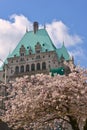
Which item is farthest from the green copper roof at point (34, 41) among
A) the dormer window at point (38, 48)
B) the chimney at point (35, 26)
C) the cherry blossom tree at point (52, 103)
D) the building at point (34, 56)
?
the cherry blossom tree at point (52, 103)

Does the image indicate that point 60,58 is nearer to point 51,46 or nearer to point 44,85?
point 51,46

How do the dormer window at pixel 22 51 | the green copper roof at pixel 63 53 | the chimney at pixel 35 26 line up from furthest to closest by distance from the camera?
the chimney at pixel 35 26, the dormer window at pixel 22 51, the green copper roof at pixel 63 53

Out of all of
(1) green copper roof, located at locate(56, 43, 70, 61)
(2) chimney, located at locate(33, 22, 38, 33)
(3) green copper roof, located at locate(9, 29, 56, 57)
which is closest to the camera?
(1) green copper roof, located at locate(56, 43, 70, 61)

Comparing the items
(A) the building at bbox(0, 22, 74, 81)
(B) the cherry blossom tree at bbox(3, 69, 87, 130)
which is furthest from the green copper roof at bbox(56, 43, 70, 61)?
(B) the cherry blossom tree at bbox(3, 69, 87, 130)

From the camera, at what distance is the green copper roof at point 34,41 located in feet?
290

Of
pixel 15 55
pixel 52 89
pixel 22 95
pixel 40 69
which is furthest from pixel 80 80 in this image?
pixel 15 55

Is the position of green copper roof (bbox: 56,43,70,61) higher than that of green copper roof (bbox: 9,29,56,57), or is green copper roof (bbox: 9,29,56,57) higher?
green copper roof (bbox: 9,29,56,57)

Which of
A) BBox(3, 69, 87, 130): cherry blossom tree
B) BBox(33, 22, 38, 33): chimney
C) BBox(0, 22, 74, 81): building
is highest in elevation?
BBox(33, 22, 38, 33): chimney

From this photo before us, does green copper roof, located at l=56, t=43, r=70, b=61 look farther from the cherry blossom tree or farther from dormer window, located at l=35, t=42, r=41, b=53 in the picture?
the cherry blossom tree

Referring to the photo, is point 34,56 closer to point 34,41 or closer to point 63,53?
point 34,41

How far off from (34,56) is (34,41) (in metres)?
5.43

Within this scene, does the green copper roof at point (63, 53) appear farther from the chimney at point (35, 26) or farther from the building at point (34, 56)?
the chimney at point (35, 26)

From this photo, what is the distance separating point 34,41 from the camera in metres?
90.4

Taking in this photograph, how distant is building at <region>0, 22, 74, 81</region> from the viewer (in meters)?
84.1
